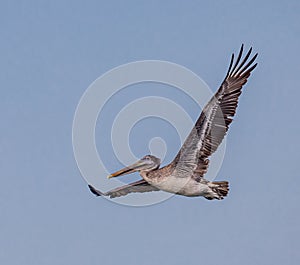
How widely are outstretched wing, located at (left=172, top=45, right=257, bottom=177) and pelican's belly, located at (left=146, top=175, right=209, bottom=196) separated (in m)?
0.15

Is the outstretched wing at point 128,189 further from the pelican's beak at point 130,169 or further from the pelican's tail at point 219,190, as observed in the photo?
the pelican's tail at point 219,190

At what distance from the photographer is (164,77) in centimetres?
2400

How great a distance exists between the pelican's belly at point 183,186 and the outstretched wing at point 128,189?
2.80 feet

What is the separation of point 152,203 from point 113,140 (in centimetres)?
207

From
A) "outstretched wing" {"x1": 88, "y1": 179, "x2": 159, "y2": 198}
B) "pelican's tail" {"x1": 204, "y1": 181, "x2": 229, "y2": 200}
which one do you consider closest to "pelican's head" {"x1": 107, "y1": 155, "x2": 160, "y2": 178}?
"outstretched wing" {"x1": 88, "y1": 179, "x2": 159, "y2": 198}

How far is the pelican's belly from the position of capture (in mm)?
21656

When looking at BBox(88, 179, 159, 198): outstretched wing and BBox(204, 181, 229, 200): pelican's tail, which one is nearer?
BBox(204, 181, 229, 200): pelican's tail

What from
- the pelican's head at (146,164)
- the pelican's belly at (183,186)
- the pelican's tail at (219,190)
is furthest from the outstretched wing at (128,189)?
the pelican's tail at (219,190)

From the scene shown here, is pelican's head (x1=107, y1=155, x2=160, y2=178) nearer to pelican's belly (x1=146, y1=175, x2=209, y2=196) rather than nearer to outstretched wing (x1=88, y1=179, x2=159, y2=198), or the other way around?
outstretched wing (x1=88, y1=179, x2=159, y2=198)

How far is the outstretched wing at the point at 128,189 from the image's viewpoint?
23047 millimetres

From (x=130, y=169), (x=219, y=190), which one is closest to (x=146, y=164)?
(x=130, y=169)

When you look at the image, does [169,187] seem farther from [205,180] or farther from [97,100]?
[97,100]

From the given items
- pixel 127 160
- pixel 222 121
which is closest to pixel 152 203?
pixel 127 160

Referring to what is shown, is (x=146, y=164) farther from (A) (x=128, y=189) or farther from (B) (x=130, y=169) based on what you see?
(A) (x=128, y=189)
